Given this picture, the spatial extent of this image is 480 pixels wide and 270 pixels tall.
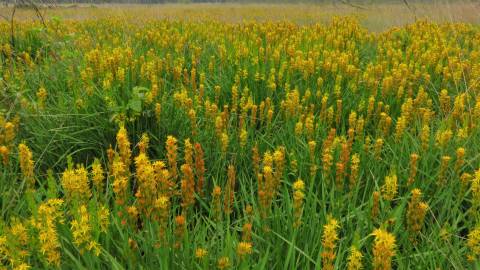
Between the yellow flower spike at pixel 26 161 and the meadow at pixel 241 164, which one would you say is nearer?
the meadow at pixel 241 164

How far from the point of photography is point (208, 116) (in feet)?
9.78

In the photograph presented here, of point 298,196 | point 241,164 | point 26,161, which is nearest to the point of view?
point 298,196

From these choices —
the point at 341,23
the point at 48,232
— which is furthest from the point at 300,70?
the point at 341,23

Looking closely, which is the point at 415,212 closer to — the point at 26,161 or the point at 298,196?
the point at 298,196

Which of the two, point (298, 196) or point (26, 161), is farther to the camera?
point (26, 161)

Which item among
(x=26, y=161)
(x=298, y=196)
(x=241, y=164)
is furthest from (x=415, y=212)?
(x=26, y=161)

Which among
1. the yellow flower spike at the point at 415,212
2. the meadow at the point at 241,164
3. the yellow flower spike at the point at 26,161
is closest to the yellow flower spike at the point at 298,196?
the meadow at the point at 241,164

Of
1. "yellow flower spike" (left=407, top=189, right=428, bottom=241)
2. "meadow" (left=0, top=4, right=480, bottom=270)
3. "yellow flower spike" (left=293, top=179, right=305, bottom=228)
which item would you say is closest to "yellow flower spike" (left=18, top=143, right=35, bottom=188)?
"meadow" (left=0, top=4, right=480, bottom=270)

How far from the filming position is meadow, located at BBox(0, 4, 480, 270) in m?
1.61

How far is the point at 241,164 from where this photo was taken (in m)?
2.78

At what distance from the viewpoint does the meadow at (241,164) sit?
1.61 meters

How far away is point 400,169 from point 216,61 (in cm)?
299

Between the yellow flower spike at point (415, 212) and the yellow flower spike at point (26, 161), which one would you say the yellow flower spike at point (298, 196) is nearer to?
the yellow flower spike at point (415, 212)

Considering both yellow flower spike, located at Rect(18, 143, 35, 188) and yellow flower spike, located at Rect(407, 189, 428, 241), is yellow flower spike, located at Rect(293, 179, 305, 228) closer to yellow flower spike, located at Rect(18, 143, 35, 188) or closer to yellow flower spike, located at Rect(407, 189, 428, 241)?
yellow flower spike, located at Rect(407, 189, 428, 241)
